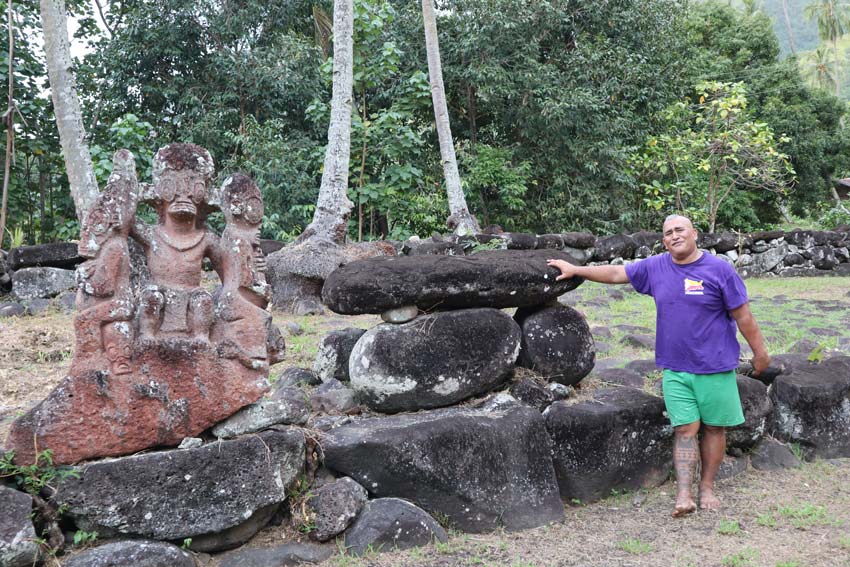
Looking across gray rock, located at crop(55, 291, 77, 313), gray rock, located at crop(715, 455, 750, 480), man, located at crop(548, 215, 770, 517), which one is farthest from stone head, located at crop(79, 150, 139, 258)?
gray rock, located at crop(55, 291, 77, 313)

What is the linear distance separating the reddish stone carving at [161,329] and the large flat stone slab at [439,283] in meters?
0.57

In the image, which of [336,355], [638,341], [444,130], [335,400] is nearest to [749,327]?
[335,400]

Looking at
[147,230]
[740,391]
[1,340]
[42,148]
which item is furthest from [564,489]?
[42,148]

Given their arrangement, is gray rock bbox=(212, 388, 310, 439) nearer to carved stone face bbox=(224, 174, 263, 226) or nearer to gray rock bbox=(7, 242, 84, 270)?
carved stone face bbox=(224, 174, 263, 226)

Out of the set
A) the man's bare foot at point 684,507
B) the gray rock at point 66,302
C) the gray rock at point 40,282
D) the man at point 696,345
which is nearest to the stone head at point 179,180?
the man at point 696,345

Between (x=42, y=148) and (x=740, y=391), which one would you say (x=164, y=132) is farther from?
(x=740, y=391)

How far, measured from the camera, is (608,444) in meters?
4.82

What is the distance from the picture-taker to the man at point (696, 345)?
14.8 ft

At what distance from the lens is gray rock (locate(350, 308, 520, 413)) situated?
4559 millimetres

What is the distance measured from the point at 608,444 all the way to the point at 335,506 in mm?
1927

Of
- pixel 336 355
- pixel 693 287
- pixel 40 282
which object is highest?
pixel 693 287

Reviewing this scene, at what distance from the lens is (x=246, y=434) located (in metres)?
3.98

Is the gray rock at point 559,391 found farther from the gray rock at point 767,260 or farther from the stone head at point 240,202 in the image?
the gray rock at point 767,260

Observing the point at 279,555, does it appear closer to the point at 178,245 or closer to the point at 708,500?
the point at 178,245
